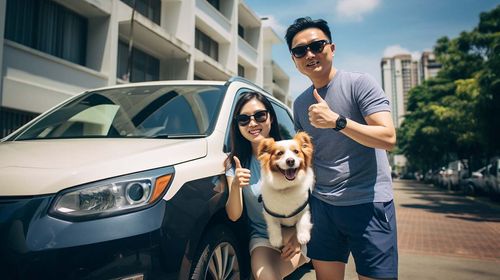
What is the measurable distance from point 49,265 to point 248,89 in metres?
2.45

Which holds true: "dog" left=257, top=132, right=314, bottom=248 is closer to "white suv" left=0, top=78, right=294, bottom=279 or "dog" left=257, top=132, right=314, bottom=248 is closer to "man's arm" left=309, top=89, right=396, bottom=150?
"white suv" left=0, top=78, right=294, bottom=279

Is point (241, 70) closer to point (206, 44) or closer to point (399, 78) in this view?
point (206, 44)

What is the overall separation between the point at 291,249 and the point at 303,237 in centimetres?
19

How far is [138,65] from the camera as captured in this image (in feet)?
55.2

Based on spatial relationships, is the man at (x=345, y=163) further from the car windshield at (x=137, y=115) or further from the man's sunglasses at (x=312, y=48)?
the car windshield at (x=137, y=115)

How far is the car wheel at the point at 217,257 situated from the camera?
2.28 meters

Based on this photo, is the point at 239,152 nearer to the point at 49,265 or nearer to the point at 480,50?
the point at 49,265

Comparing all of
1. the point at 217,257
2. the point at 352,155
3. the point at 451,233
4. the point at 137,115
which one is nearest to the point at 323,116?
the point at 352,155

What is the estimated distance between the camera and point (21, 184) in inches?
71.3

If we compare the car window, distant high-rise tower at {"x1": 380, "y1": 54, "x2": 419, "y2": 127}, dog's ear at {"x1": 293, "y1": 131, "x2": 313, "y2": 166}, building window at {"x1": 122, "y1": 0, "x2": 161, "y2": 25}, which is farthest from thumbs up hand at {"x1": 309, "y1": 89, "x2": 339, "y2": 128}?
distant high-rise tower at {"x1": 380, "y1": 54, "x2": 419, "y2": 127}

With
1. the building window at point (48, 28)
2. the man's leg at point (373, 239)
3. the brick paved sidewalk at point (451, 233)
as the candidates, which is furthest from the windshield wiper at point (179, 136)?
the building window at point (48, 28)

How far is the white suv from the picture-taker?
1697 mm

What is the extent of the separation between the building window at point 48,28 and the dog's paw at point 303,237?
11558 mm

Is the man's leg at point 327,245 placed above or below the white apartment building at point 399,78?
below
